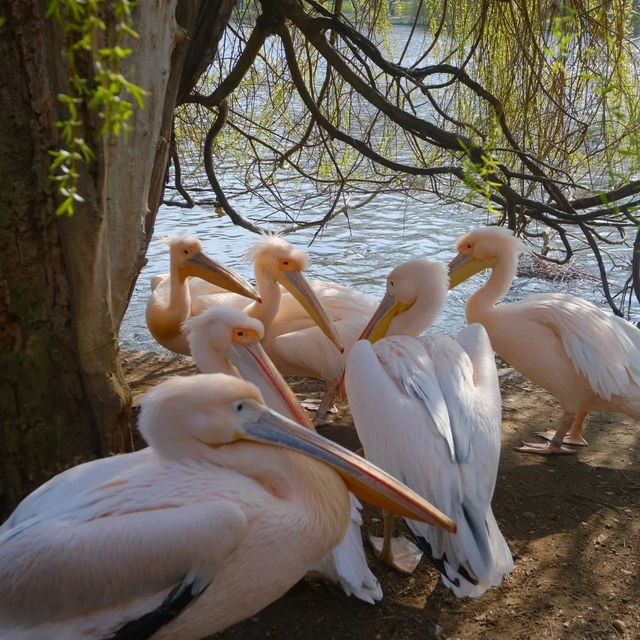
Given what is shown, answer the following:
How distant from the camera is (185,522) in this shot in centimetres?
188

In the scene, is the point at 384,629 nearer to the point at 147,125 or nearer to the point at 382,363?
the point at 382,363

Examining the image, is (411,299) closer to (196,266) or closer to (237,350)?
(237,350)

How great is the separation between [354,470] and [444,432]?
610mm

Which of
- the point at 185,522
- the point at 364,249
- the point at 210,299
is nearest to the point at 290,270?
the point at 210,299

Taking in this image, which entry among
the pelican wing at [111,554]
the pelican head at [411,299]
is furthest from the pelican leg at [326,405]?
the pelican wing at [111,554]

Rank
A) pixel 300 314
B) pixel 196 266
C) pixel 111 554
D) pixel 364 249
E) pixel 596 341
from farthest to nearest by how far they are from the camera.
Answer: pixel 364 249 < pixel 300 314 < pixel 196 266 < pixel 596 341 < pixel 111 554

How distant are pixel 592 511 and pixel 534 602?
2.36 ft

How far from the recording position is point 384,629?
2521 mm

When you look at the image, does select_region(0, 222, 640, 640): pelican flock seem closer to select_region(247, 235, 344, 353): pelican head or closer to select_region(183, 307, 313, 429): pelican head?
select_region(183, 307, 313, 429): pelican head

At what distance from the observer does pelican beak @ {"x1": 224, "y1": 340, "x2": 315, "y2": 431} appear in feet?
9.76

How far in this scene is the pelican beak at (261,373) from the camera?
297 cm

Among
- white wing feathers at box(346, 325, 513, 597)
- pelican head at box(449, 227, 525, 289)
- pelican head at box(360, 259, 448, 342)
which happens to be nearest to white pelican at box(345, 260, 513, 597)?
white wing feathers at box(346, 325, 513, 597)

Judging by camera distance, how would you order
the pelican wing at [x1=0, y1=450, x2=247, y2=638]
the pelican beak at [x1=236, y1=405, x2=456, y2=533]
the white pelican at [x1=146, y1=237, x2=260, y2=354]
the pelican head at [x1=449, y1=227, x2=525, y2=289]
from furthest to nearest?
the white pelican at [x1=146, y1=237, x2=260, y2=354] < the pelican head at [x1=449, y1=227, x2=525, y2=289] < the pelican beak at [x1=236, y1=405, x2=456, y2=533] < the pelican wing at [x1=0, y1=450, x2=247, y2=638]

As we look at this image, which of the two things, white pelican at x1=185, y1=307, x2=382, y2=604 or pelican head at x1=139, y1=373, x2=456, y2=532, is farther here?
white pelican at x1=185, y1=307, x2=382, y2=604
